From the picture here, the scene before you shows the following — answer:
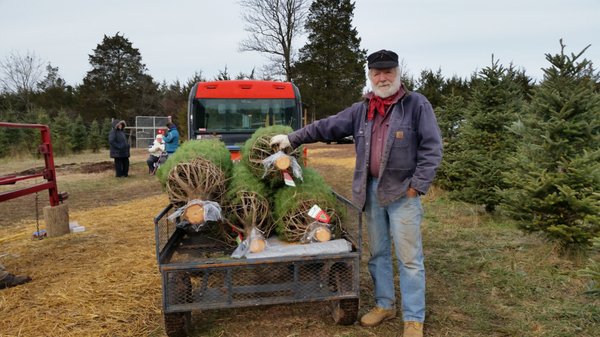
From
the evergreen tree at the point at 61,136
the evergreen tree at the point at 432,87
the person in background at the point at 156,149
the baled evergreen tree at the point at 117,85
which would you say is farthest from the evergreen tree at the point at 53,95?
the evergreen tree at the point at 432,87

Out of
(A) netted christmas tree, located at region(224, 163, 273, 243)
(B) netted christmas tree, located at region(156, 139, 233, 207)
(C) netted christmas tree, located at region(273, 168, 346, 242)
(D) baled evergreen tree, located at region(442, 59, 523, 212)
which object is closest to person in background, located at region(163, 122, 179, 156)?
(D) baled evergreen tree, located at region(442, 59, 523, 212)

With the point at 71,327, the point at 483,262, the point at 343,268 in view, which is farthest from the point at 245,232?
the point at 483,262

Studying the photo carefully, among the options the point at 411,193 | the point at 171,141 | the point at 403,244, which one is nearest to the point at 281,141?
the point at 411,193

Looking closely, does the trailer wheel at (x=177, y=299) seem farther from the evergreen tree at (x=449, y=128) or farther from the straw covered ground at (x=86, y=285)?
the evergreen tree at (x=449, y=128)

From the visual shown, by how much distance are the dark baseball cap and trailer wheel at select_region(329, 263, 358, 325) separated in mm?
1591

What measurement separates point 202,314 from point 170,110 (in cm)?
3494

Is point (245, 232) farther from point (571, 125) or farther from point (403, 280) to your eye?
point (571, 125)

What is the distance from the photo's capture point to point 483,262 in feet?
15.9

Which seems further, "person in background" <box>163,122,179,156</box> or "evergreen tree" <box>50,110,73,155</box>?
"evergreen tree" <box>50,110,73,155</box>

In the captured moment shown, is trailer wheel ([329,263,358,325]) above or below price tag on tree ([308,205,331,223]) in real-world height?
below

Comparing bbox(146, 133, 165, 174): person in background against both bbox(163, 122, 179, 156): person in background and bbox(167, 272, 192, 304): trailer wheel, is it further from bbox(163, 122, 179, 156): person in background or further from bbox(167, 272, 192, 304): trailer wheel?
bbox(167, 272, 192, 304): trailer wheel

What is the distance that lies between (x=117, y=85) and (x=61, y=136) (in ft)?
56.0

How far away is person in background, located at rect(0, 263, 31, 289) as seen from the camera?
14.2ft

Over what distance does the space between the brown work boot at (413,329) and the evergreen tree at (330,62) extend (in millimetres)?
30736
